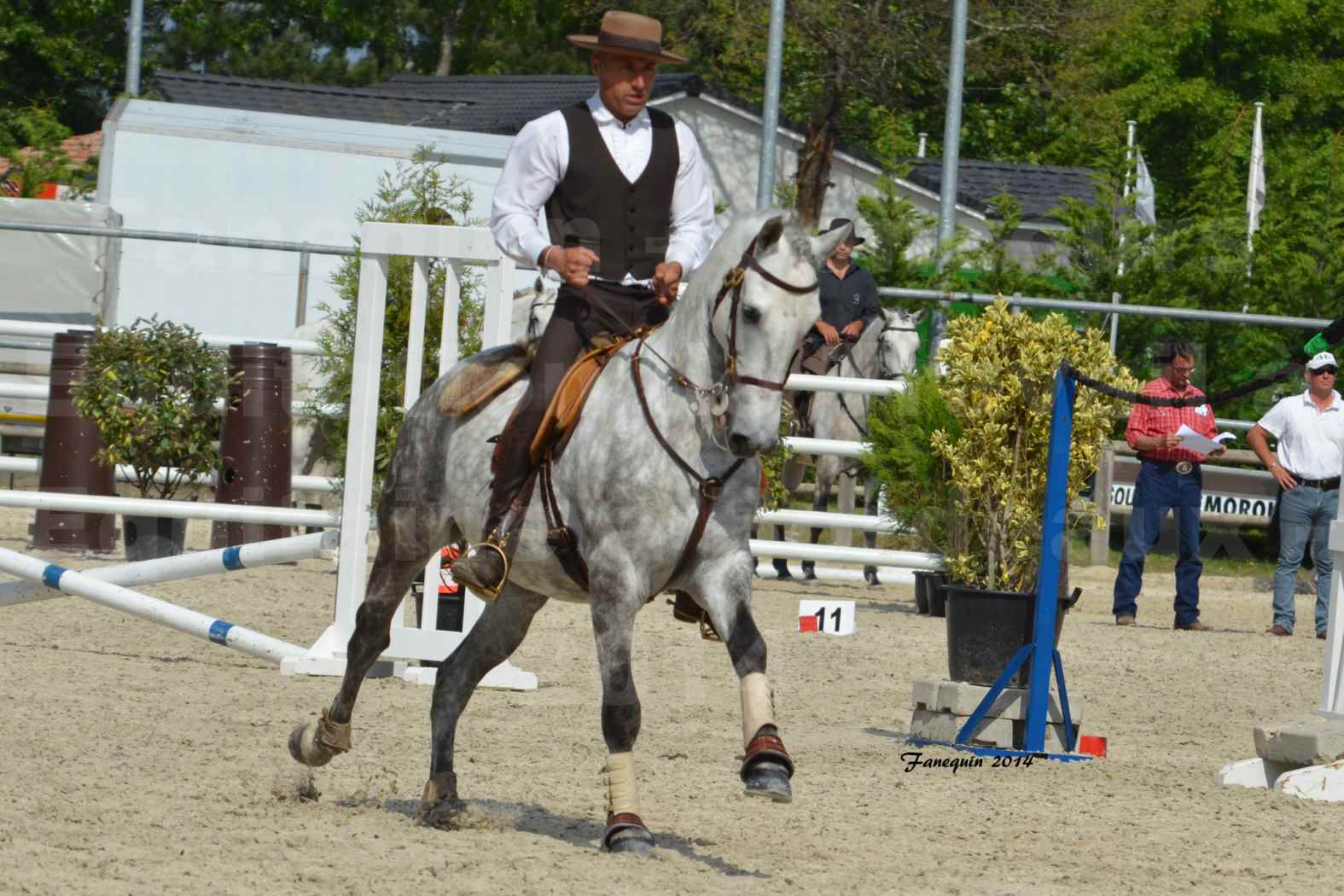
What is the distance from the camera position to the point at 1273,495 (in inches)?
620

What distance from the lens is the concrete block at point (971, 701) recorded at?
25.8 ft

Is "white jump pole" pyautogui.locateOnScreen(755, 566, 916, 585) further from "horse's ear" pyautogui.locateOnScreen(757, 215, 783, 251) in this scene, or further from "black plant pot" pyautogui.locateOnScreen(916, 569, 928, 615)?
"horse's ear" pyautogui.locateOnScreen(757, 215, 783, 251)

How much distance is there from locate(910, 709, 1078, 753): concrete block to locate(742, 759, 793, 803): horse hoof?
2921 mm

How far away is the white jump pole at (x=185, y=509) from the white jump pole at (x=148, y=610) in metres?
1.62

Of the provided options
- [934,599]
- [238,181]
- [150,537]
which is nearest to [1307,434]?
[934,599]

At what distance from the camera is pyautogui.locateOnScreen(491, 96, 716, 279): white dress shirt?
6.04 meters

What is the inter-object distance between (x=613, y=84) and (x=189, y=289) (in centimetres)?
1218

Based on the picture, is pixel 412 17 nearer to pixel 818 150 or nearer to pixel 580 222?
pixel 818 150

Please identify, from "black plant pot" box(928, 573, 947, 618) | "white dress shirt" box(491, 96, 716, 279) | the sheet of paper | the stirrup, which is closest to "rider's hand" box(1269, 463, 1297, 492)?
"black plant pot" box(928, 573, 947, 618)

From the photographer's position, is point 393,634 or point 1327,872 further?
point 393,634

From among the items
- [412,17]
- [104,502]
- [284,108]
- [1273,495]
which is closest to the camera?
[104,502]

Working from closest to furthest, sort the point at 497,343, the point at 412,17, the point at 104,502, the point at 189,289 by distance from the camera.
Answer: the point at 497,343
the point at 104,502
the point at 189,289
the point at 412,17

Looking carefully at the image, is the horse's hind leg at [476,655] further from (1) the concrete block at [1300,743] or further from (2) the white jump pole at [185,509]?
(2) the white jump pole at [185,509]

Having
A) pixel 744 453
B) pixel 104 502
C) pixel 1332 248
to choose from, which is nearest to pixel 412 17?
pixel 1332 248
